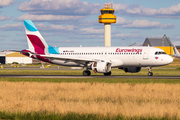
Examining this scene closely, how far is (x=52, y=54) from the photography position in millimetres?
46812

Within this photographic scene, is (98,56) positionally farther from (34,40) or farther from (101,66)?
(34,40)

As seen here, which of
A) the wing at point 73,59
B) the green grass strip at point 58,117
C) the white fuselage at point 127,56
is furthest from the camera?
the wing at point 73,59

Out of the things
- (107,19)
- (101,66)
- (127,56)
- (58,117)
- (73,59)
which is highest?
(107,19)

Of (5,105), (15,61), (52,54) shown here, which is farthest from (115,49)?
(15,61)

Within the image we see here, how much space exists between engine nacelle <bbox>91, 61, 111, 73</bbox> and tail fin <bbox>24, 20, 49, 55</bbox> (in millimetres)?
9611

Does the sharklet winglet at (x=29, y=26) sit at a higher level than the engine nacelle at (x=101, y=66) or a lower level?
higher

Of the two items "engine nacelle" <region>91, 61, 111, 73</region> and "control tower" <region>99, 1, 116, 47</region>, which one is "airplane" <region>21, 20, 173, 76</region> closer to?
"engine nacelle" <region>91, 61, 111, 73</region>

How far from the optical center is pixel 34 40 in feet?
156

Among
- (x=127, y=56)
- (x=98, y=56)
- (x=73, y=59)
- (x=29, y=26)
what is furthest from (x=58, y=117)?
(x=29, y=26)

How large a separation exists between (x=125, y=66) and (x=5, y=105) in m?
30.2

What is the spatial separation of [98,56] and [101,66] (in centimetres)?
389

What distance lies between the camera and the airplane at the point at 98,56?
41.8 m

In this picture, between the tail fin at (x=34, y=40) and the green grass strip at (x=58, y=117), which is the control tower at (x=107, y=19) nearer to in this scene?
the tail fin at (x=34, y=40)

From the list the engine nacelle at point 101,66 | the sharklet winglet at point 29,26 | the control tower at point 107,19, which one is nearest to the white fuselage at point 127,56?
the engine nacelle at point 101,66
